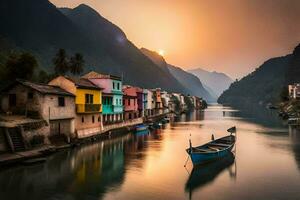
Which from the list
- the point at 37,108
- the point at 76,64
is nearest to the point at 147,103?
the point at 76,64

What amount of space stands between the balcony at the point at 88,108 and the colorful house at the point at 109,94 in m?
4.59

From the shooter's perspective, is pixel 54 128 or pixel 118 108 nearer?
pixel 54 128

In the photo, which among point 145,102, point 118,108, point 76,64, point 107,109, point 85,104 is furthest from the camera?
point 76,64

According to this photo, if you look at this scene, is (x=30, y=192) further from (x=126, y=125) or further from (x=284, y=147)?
(x=126, y=125)

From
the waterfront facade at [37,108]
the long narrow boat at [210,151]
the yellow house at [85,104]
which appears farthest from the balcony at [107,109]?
the long narrow boat at [210,151]

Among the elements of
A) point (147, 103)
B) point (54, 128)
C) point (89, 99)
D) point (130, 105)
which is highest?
point (147, 103)

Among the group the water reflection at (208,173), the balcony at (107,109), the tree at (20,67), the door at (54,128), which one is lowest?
the water reflection at (208,173)

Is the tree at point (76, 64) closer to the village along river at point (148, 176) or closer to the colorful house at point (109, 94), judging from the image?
the colorful house at point (109, 94)

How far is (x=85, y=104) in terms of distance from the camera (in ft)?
191

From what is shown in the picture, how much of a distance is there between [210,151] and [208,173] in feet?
17.5

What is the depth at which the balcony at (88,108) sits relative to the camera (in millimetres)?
57044

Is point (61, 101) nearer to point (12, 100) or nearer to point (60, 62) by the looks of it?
point (12, 100)

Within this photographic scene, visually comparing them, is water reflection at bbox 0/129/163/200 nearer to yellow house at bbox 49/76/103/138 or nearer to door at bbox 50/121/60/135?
door at bbox 50/121/60/135

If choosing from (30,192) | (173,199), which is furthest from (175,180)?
(30,192)
